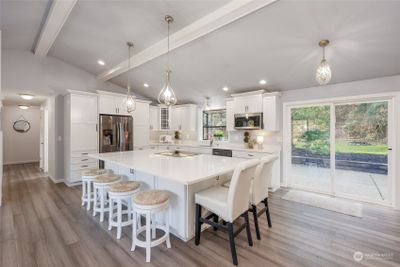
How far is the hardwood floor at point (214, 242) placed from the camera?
189cm

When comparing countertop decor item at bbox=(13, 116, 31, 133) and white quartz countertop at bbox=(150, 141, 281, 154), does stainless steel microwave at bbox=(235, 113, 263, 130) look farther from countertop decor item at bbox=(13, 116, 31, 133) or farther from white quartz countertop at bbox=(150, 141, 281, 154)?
countertop decor item at bbox=(13, 116, 31, 133)

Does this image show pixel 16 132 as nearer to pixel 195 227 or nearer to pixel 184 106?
pixel 184 106

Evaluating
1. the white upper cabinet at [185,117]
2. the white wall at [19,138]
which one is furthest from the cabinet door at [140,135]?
the white wall at [19,138]

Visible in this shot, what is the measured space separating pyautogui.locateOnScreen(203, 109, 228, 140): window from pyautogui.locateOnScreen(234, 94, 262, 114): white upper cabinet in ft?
3.19

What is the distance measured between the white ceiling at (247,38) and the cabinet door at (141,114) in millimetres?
1420

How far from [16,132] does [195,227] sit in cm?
908

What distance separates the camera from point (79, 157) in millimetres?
4504

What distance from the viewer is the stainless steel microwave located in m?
4.32

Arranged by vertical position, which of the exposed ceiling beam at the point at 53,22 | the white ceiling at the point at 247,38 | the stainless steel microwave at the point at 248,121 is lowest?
the stainless steel microwave at the point at 248,121

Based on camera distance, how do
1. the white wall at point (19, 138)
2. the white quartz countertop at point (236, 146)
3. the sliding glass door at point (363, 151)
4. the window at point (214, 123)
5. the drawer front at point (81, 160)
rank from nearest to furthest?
the sliding glass door at point (363, 151) → the white quartz countertop at point (236, 146) → the drawer front at point (81, 160) → the window at point (214, 123) → the white wall at point (19, 138)

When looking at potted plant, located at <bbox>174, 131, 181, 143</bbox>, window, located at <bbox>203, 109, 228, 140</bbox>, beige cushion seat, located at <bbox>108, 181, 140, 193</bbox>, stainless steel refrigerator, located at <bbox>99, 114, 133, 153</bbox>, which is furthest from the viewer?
potted plant, located at <bbox>174, 131, 181, 143</bbox>

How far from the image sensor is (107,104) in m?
4.87

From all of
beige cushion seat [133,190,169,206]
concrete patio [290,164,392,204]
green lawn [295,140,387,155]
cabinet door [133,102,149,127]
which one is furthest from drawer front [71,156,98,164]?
green lawn [295,140,387,155]

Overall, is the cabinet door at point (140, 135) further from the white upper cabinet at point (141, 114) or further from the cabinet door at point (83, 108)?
the cabinet door at point (83, 108)
